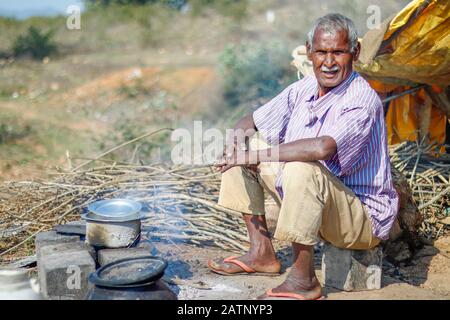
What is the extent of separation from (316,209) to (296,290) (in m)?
0.50

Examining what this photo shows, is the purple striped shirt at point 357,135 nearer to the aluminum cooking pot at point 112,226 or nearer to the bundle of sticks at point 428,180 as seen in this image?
the aluminum cooking pot at point 112,226

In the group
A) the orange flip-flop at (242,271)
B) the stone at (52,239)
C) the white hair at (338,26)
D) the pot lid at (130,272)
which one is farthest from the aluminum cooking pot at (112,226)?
the white hair at (338,26)

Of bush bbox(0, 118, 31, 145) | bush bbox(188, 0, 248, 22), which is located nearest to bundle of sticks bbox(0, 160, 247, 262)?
bush bbox(0, 118, 31, 145)

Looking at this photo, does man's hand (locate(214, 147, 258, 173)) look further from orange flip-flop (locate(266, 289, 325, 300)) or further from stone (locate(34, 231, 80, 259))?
stone (locate(34, 231, 80, 259))

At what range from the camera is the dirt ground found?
3633 millimetres

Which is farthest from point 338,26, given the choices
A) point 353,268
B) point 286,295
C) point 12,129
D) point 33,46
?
point 33,46

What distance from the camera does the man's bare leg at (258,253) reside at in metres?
3.96

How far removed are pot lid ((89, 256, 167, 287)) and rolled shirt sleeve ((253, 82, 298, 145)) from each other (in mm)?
1191

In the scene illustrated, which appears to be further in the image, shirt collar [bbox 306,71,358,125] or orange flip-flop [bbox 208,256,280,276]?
orange flip-flop [bbox 208,256,280,276]

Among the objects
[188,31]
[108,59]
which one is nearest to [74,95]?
[108,59]

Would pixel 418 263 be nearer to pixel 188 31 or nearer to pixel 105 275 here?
pixel 105 275

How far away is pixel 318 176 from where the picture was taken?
10.8 feet

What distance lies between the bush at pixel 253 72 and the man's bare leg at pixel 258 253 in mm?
7033

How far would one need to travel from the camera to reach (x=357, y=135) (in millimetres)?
3355
